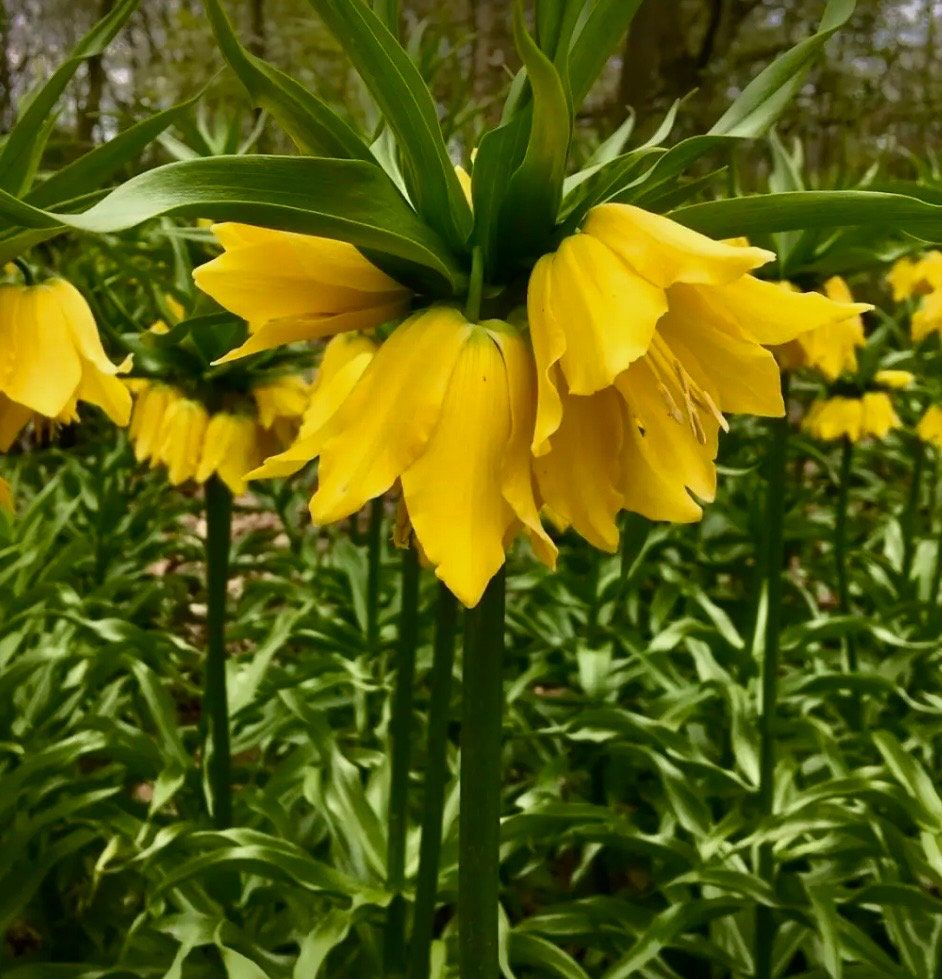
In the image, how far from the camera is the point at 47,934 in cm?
125

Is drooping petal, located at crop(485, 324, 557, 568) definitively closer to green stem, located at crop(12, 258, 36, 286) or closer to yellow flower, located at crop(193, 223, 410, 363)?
yellow flower, located at crop(193, 223, 410, 363)

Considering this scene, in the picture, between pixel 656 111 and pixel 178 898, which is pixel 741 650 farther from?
pixel 656 111

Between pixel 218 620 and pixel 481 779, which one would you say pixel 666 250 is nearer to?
pixel 481 779

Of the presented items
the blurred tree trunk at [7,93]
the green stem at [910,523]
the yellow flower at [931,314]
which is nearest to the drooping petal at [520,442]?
the yellow flower at [931,314]

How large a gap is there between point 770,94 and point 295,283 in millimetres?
281

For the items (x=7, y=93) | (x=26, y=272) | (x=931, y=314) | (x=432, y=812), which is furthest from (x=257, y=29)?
(x=432, y=812)

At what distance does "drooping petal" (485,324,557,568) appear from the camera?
424 mm

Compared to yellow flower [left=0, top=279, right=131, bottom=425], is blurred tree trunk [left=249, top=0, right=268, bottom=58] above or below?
above

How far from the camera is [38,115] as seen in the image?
24.7 inches

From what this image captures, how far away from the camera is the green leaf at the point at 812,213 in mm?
425

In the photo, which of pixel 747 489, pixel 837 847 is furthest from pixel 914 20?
pixel 837 847

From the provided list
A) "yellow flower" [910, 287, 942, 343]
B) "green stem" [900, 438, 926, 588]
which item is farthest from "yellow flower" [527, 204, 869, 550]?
"green stem" [900, 438, 926, 588]

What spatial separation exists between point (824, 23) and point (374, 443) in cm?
31

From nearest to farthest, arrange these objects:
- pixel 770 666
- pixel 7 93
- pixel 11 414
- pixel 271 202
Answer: pixel 271 202, pixel 11 414, pixel 770 666, pixel 7 93
